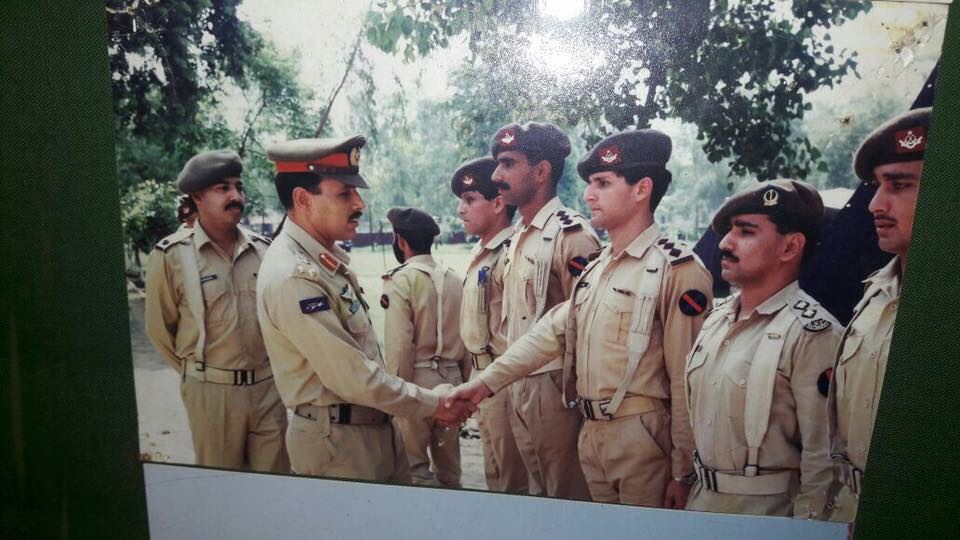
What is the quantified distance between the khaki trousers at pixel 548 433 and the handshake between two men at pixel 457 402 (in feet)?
0.44

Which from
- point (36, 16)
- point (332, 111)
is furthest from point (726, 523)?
point (36, 16)

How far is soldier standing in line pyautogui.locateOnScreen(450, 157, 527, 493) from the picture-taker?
214cm

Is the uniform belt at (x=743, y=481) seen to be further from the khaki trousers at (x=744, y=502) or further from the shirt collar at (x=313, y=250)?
the shirt collar at (x=313, y=250)

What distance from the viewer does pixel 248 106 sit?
226 centimetres

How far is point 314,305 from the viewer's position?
2.19m

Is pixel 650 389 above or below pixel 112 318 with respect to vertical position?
below

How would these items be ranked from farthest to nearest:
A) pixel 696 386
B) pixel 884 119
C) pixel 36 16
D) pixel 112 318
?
1. pixel 112 318
2. pixel 36 16
3. pixel 696 386
4. pixel 884 119

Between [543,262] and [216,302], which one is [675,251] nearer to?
[543,262]

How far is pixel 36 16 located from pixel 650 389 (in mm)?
2526

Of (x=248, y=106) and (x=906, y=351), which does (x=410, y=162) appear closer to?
(x=248, y=106)

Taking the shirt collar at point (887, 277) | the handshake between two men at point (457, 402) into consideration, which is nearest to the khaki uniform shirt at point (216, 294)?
the handshake between two men at point (457, 402)

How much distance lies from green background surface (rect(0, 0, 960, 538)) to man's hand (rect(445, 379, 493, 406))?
132 cm

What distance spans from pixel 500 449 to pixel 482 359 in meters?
0.34

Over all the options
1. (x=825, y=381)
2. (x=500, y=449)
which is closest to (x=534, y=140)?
(x=500, y=449)
